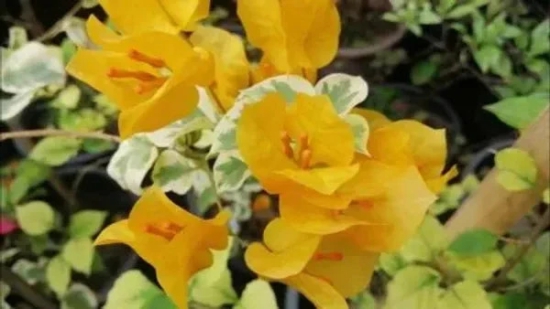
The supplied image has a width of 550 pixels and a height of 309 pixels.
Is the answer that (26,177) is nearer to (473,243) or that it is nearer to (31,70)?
(31,70)

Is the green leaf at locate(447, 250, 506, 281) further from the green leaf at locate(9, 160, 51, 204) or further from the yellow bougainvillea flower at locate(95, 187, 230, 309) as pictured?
the green leaf at locate(9, 160, 51, 204)

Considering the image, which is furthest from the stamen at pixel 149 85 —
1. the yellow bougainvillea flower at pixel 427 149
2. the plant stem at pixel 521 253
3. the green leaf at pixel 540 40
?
the green leaf at pixel 540 40

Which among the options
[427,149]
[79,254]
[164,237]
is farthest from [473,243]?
[79,254]

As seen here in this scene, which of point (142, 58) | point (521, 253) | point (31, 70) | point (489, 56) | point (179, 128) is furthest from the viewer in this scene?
Answer: point (489, 56)

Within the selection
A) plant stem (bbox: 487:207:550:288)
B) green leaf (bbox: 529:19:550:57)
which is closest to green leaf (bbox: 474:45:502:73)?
green leaf (bbox: 529:19:550:57)

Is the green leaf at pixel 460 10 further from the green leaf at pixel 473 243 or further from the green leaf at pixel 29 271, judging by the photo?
the green leaf at pixel 29 271
